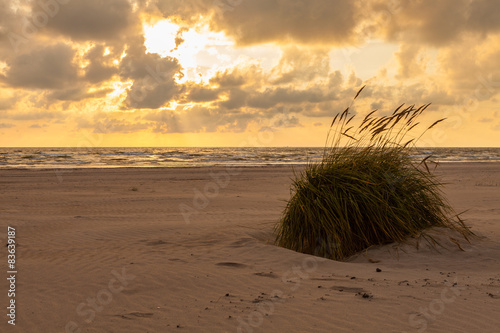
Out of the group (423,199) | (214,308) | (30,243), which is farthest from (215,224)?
(214,308)

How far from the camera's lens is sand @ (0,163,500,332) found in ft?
12.8

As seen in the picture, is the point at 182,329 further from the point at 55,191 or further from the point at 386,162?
the point at 55,191

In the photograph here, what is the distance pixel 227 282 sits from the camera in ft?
16.6

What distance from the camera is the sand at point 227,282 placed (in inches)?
154

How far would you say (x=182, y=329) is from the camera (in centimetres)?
377

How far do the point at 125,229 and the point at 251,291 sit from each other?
4.67 meters

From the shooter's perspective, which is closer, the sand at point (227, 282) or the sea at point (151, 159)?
the sand at point (227, 282)
